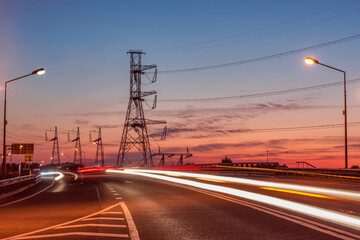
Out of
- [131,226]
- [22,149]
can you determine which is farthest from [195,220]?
[22,149]

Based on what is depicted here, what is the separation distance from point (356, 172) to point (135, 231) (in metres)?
27.5

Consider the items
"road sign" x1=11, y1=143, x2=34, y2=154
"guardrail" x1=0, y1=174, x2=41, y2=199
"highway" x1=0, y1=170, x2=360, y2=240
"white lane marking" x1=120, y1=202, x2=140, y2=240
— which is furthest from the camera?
"road sign" x1=11, y1=143, x2=34, y2=154

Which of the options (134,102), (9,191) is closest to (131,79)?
(134,102)

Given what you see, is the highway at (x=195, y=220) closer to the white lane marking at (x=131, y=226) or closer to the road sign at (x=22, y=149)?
the white lane marking at (x=131, y=226)

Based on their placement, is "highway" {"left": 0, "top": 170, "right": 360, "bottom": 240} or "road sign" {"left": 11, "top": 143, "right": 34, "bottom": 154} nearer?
"highway" {"left": 0, "top": 170, "right": 360, "bottom": 240}

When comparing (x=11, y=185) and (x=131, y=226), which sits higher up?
(x=131, y=226)

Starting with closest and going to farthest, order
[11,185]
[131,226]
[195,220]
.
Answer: [131,226] → [195,220] → [11,185]

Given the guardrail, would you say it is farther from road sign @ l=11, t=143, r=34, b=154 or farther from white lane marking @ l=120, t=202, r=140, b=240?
road sign @ l=11, t=143, r=34, b=154

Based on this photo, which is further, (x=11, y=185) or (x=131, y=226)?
(x=11, y=185)

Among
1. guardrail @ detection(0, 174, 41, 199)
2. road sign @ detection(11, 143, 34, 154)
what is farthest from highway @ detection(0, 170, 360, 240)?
road sign @ detection(11, 143, 34, 154)

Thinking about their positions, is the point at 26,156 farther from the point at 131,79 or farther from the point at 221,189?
the point at 221,189

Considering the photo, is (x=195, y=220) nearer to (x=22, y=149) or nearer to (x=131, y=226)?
(x=131, y=226)

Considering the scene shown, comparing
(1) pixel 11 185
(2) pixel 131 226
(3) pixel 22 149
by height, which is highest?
(3) pixel 22 149

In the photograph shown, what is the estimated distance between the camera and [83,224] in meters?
12.2
